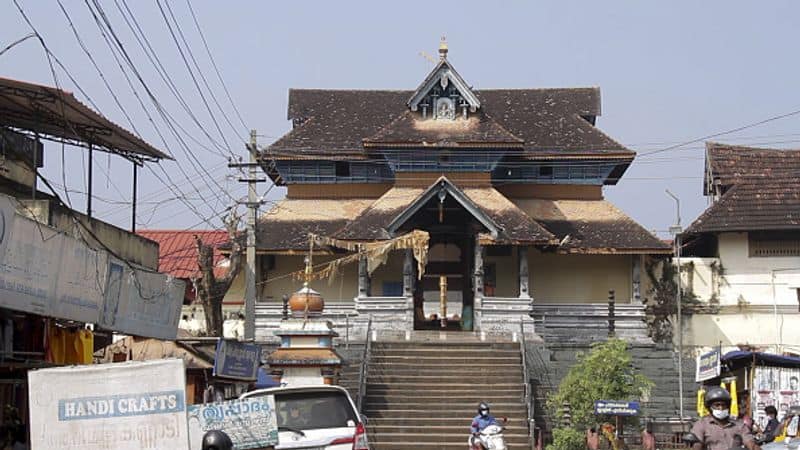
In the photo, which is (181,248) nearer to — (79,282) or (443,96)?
(443,96)

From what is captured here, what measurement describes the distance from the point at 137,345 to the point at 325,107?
1909 cm

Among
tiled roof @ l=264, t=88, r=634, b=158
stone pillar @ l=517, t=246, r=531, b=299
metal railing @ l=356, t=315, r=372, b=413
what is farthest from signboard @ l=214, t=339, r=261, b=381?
tiled roof @ l=264, t=88, r=634, b=158

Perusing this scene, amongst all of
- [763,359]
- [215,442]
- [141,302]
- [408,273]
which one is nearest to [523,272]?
[408,273]

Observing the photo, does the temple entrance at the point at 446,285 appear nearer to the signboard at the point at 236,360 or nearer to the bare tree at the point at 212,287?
the bare tree at the point at 212,287

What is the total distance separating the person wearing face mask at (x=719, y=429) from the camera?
1284 cm

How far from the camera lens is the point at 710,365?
24844mm

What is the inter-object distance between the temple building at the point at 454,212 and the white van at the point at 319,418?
20.0 metres

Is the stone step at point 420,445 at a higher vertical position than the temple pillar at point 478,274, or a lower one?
lower

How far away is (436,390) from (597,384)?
14.9 feet

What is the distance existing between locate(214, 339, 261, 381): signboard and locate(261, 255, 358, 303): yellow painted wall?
13.5 m

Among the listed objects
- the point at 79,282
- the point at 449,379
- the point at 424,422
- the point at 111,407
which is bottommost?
the point at 424,422

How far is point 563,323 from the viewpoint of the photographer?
39344 mm

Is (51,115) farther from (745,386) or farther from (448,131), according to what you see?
(448,131)

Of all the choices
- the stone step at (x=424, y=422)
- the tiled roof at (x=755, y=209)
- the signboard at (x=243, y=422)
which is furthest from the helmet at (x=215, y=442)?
the tiled roof at (x=755, y=209)
